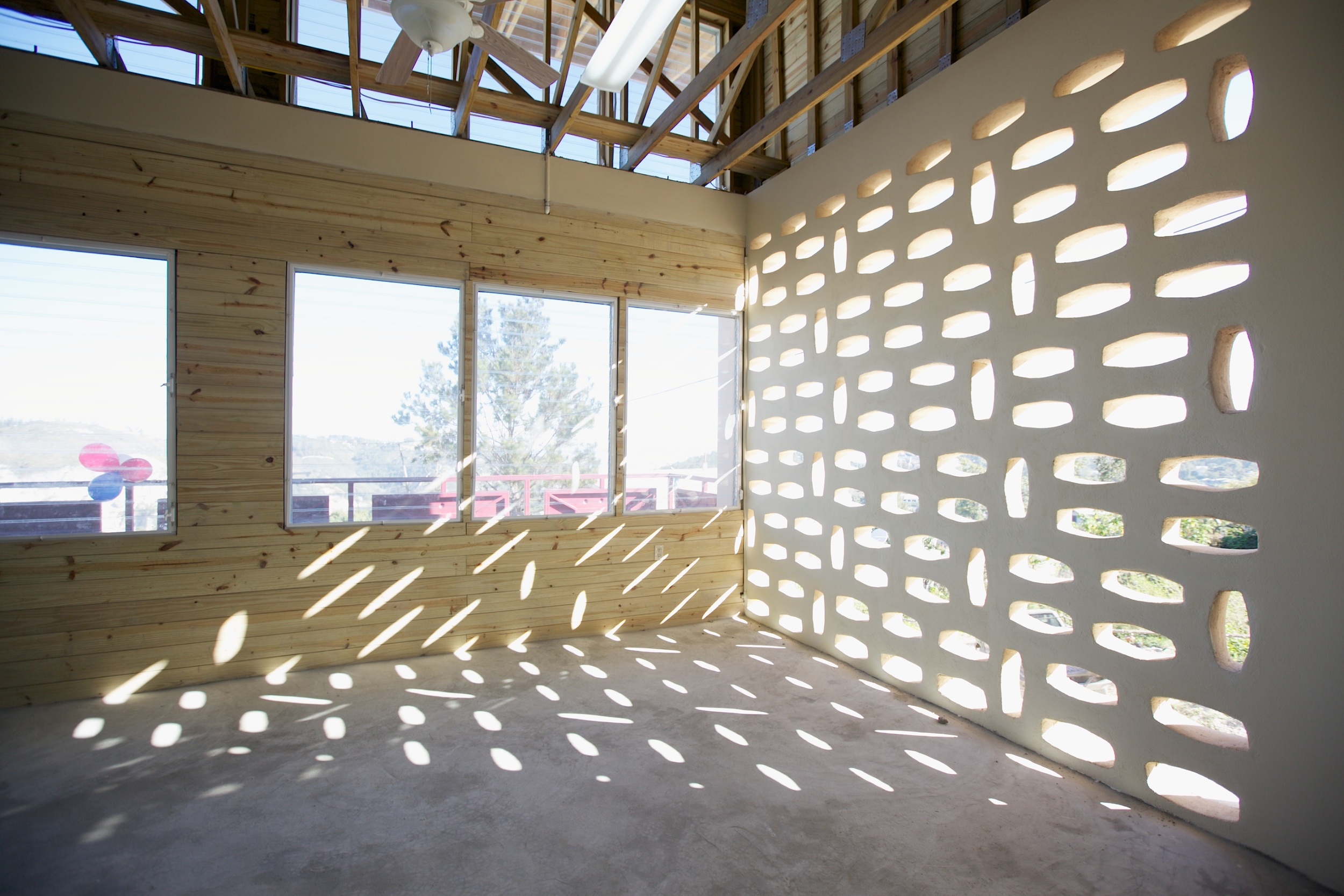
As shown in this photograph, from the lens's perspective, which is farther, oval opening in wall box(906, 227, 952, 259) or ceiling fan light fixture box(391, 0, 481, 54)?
oval opening in wall box(906, 227, 952, 259)

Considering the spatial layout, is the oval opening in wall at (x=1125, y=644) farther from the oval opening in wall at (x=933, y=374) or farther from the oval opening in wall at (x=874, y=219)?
the oval opening in wall at (x=874, y=219)

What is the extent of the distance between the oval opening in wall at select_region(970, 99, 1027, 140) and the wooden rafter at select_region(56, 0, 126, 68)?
13.9 feet

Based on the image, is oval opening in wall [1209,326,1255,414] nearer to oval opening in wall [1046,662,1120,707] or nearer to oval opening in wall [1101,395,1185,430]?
oval opening in wall [1101,395,1185,430]

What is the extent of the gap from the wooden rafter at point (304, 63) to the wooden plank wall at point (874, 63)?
838mm

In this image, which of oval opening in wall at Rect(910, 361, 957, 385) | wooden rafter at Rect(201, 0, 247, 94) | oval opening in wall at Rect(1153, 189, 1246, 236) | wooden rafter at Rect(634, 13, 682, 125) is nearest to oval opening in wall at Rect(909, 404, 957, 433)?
oval opening in wall at Rect(910, 361, 957, 385)

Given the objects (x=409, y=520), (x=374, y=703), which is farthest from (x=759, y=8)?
(x=374, y=703)

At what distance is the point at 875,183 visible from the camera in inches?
153

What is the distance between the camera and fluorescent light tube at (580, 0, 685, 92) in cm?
266

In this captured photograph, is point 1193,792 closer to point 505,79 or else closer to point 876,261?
point 876,261

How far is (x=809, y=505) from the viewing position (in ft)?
14.5

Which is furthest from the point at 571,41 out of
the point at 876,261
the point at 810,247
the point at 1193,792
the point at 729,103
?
the point at 1193,792

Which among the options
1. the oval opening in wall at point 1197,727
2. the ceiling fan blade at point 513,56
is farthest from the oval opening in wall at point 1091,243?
the ceiling fan blade at point 513,56

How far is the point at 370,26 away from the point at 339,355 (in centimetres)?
198

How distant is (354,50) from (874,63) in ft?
9.54
